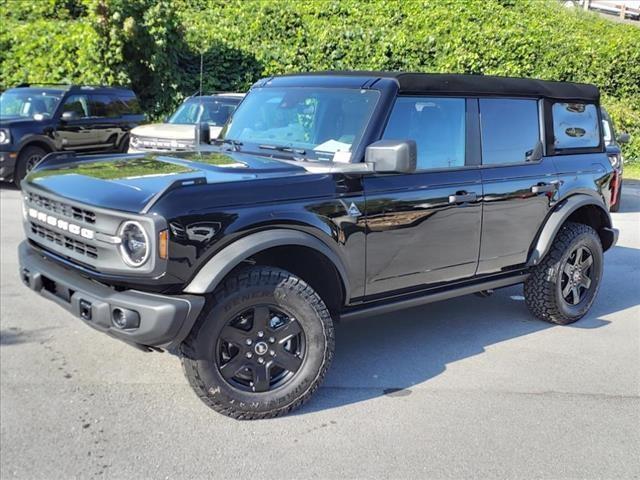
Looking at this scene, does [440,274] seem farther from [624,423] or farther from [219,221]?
[219,221]

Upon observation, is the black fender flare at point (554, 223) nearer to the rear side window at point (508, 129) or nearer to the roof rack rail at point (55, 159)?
the rear side window at point (508, 129)

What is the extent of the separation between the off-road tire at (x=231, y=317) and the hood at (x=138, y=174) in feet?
1.95

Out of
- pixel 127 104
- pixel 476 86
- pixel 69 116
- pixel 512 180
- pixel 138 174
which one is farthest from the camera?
pixel 127 104

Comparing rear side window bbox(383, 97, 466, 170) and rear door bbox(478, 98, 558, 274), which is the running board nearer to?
rear door bbox(478, 98, 558, 274)

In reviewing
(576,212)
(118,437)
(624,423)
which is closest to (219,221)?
(118,437)

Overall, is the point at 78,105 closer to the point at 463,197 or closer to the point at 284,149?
the point at 284,149

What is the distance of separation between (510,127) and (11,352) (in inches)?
154

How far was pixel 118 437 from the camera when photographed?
340 cm

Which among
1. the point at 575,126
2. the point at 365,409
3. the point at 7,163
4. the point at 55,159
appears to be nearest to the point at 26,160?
the point at 7,163

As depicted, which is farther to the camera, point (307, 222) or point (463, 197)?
point (463, 197)

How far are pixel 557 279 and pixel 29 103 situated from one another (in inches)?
403

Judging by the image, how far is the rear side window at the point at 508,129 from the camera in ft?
15.5

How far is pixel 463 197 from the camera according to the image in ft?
14.6

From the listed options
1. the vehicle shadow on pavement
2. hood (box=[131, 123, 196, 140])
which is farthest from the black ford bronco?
hood (box=[131, 123, 196, 140])
